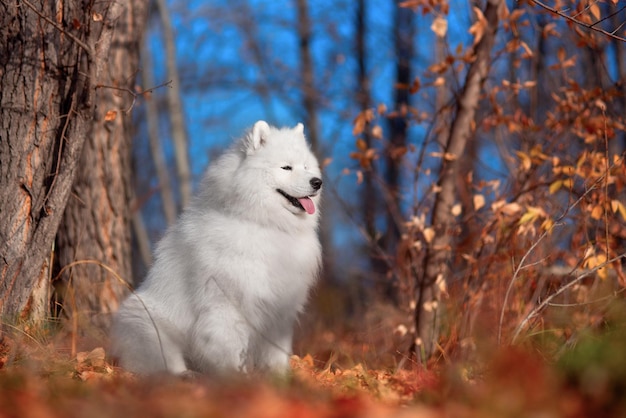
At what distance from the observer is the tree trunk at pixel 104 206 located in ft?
17.7

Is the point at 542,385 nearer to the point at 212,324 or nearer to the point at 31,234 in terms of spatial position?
the point at 212,324

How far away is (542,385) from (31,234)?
3.37 meters

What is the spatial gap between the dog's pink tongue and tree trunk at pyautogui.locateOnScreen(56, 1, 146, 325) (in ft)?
6.50

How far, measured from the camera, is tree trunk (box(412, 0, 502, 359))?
5289mm

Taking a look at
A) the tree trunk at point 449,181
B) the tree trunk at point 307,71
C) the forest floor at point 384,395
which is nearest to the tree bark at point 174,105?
the tree trunk at point 307,71

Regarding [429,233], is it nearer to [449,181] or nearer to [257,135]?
[449,181]

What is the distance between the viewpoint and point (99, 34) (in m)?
4.33

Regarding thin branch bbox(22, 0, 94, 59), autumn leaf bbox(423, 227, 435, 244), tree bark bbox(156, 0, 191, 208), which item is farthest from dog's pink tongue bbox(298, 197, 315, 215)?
tree bark bbox(156, 0, 191, 208)

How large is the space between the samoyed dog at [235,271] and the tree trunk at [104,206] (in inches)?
47.9

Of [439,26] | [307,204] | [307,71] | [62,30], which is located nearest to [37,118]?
[62,30]

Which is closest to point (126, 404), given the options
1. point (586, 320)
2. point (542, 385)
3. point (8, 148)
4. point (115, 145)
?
point (542, 385)

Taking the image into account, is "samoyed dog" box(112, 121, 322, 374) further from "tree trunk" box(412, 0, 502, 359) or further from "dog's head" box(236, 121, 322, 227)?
"tree trunk" box(412, 0, 502, 359)

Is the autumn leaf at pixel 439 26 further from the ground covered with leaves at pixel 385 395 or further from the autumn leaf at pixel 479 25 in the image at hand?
the ground covered with leaves at pixel 385 395

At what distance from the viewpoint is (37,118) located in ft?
13.9
